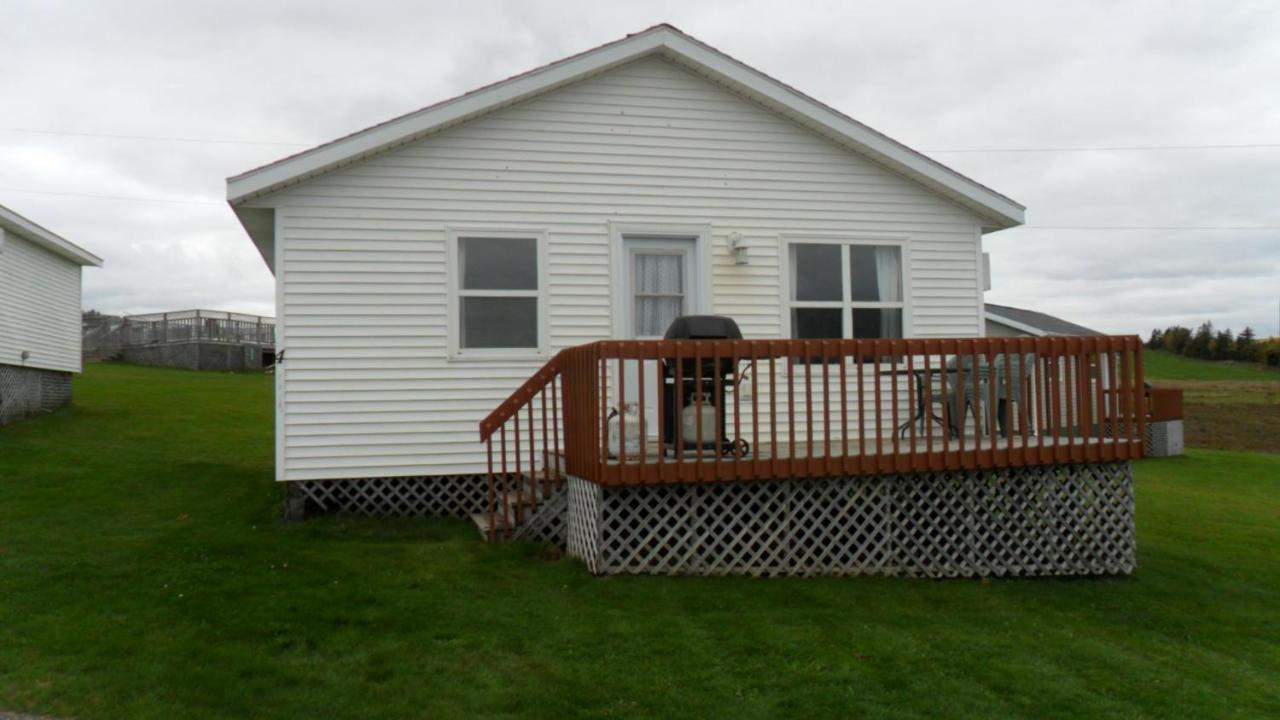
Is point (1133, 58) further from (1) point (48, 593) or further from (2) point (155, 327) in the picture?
(2) point (155, 327)

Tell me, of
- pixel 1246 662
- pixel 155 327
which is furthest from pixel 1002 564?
pixel 155 327

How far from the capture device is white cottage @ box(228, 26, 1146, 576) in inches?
358

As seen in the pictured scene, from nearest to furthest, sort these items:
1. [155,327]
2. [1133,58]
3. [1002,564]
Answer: [1002,564], [1133,58], [155,327]

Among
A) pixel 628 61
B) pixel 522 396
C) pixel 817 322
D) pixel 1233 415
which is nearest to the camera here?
pixel 522 396

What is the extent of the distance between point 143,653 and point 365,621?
1237mm

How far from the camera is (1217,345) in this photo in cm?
5728

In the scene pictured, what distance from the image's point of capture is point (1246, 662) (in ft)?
20.2

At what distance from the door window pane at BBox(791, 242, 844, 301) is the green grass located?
41.9 metres

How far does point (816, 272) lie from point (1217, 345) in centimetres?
5725

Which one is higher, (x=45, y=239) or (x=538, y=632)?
(x=45, y=239)

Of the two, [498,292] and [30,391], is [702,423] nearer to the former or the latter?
[498,292]

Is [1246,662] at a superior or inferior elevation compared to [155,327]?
inferior

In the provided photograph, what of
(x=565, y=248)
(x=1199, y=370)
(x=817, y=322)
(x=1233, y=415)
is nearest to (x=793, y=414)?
(x=817, y=322)

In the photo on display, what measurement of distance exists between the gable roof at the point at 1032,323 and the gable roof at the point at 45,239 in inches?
770
